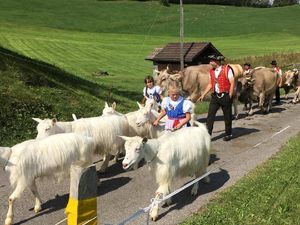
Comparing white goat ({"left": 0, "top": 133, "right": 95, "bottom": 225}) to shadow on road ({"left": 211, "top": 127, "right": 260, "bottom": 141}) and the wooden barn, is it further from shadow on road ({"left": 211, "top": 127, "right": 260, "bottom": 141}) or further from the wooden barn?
the wooden barn

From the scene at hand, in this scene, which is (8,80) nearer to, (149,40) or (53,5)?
(149,40)

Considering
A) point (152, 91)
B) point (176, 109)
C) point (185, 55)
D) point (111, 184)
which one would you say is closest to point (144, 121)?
point (176, 109)

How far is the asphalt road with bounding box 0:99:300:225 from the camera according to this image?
8141mm

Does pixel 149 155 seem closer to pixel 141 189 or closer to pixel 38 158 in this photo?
pixel 141 189

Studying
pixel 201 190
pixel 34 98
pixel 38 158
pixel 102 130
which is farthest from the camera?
pixel 34 98

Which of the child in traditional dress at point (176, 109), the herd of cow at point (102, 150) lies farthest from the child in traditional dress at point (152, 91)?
the child in traditional dress at point (176, 109)

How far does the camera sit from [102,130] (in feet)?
34.1

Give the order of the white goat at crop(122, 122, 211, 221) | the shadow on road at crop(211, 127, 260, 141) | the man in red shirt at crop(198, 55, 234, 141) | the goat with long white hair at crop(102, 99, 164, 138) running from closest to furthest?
1. the white goat at crop(122, 122, 211, 221)
2. the goat with long white hair at crop(102, 99, 164, 138)
3. the man in red shirt at crop(198, 55, 234, 141)
4. the shadow on road at crop(211, 127, 260, 141)

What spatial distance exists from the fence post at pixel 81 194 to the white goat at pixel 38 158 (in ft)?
4.97

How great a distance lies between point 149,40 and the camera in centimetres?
7244

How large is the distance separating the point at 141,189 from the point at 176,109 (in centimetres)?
181

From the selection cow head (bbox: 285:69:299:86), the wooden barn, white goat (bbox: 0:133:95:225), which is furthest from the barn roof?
white goat (bbox: 0:133:95:225)

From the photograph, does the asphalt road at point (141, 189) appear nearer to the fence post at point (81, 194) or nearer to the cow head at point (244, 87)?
the fence post at point (81, 194)

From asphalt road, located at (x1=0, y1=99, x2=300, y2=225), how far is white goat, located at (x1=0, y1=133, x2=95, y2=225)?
0.48m
